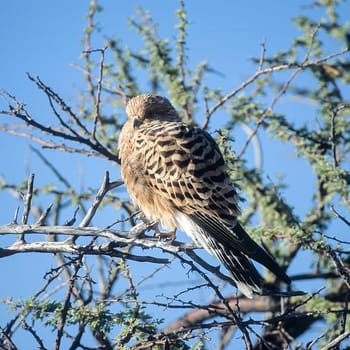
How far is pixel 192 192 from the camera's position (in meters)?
4.39

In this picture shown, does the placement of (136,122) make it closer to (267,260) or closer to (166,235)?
(166,235)

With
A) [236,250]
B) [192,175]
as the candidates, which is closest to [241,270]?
[236,250]

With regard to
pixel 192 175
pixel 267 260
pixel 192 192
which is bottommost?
pixel 267 260

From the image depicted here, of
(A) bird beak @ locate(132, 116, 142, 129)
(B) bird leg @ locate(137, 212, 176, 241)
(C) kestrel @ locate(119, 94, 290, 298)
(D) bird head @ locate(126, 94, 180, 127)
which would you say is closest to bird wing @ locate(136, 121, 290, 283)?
(C) kestrel @ locate(119, 94, 290, 298)

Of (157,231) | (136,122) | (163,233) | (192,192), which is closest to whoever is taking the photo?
(192,192)

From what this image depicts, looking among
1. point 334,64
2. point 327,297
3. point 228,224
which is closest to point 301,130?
point 334,64

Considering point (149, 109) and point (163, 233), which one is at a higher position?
point (149, 109)

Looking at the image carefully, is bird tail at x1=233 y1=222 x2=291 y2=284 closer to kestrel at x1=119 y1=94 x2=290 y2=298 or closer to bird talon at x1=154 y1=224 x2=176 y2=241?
kestrel at x1=119 y1=94 x2=290 y2=298

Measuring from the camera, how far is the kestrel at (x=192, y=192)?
409cm

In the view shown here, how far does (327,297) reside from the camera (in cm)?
595

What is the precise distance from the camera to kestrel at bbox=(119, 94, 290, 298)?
409 centimetres

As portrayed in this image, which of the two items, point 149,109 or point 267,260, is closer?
point 267,260

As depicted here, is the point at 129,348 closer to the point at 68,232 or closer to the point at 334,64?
the point at 68,232

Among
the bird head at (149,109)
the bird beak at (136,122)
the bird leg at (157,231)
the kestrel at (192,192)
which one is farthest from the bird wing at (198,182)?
the bird head at (149,109)
